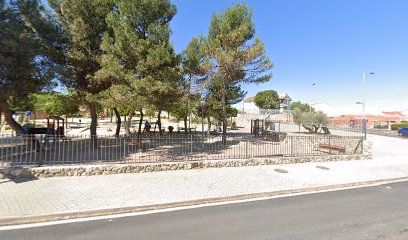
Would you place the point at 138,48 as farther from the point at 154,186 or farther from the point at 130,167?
the point at 154,186

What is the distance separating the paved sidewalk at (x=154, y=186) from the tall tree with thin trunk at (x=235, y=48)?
732 cm

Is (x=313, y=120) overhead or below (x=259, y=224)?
overhead

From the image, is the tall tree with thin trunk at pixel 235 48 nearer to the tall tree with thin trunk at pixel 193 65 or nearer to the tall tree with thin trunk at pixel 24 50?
the tall tree with thin trunk at pixel 193 65

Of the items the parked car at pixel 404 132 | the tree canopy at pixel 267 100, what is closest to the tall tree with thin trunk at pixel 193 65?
A: the parked car at pixel 404 132

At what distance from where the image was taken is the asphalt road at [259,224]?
410 cm

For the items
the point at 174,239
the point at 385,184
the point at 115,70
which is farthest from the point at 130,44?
the point at 385,184

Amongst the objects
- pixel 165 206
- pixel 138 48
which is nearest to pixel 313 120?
pixel 138 48

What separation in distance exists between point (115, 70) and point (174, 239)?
7762 mm

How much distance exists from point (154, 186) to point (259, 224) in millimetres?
3575

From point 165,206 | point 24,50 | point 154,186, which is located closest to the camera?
point 165,206

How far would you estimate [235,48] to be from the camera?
14.3 meters

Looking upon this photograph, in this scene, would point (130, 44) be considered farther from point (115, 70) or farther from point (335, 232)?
point (335, 232)

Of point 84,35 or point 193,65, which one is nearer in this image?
point 84,35

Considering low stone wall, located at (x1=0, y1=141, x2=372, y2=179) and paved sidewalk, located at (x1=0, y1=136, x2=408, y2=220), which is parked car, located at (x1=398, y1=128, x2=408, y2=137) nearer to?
paved sidewalk, located at (x1=0, y1=136, x2=408, y2=220)
